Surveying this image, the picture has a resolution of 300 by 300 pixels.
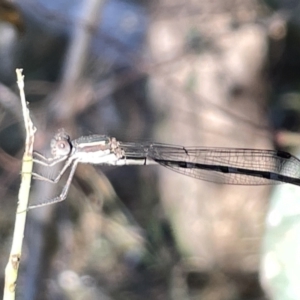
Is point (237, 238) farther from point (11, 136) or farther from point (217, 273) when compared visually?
point (11, 136)

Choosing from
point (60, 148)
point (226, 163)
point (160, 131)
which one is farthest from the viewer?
point (160, 131)

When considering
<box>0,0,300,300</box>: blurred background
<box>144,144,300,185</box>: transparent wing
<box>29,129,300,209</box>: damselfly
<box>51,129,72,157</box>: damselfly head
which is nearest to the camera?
<box>51,129,72,157</box>: damselfly head

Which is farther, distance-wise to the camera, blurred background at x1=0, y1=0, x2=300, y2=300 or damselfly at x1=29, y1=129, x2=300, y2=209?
blurred background at x1=0, y1=0, x2=300, y2=300

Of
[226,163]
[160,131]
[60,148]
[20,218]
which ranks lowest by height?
[20,218]

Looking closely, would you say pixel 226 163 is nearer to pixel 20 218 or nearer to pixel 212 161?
pixel 212 161

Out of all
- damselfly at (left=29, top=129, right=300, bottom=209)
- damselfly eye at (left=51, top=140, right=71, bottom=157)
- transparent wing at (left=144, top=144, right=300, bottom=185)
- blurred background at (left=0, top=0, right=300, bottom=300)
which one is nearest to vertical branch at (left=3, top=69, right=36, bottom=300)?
damselfly eye at (left=51, top=140, right=71, bottom=157)

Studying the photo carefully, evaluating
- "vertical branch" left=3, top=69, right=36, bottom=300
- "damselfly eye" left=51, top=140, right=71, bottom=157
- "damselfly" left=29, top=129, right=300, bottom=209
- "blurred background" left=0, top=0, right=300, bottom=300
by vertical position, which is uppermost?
"blurred background" left=0, top=0, right=300, bottom=300

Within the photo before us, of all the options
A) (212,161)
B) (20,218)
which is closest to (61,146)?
(20,218)

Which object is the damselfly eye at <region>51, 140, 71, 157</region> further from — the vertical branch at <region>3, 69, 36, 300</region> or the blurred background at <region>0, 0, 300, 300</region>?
the blurred background at <region>0, 0, 300, 300</region>

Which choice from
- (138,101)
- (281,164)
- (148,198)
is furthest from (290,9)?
(281,164)
